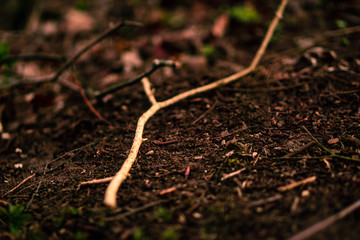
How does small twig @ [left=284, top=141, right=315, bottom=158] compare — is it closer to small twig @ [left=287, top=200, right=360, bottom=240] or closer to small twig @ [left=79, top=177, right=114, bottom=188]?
small twig @ [left=287, top=200, right=360, bottom=240]

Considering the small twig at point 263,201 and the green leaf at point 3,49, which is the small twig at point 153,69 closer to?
the green leaf at point 3,49

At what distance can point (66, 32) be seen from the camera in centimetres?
402

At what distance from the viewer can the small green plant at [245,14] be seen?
3.29 metres

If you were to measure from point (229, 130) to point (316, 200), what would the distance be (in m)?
0.69

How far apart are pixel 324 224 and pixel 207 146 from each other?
766mm

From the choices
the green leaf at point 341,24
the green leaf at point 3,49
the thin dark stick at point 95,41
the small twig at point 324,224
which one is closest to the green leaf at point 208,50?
the thin dark stick at point 95,41

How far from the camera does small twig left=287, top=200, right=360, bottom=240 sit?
0.92 m

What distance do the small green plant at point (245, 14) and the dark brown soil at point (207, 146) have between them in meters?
0.35

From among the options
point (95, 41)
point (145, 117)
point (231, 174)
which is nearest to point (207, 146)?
point (231, 174)

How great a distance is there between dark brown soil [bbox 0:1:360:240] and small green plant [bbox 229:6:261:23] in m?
0.35

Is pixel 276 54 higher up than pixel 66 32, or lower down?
lower down

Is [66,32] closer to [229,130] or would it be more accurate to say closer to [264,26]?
[264,26]

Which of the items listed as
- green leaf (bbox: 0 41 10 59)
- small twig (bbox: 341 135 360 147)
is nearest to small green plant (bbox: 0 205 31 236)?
green leaf (bbox: 0 41 10 59)

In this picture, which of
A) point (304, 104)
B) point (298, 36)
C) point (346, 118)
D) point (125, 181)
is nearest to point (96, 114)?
point (125, 181)
